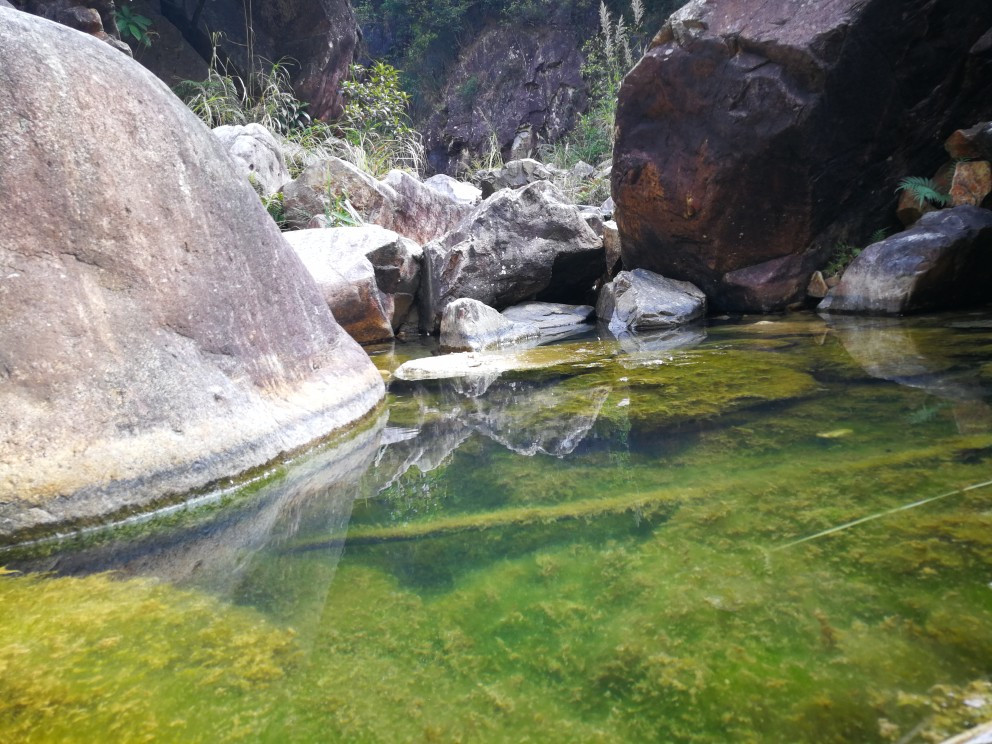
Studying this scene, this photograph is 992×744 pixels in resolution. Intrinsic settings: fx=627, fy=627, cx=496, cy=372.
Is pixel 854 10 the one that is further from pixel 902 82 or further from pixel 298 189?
pixel 298 189

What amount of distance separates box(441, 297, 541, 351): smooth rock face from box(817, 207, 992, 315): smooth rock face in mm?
2421

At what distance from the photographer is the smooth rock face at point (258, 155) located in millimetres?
5918

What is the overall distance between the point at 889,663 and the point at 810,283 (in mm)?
4568

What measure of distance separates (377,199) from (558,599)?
6197 millimetres

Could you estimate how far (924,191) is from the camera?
14.1 ft

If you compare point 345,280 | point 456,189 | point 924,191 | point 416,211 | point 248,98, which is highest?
point 248,98

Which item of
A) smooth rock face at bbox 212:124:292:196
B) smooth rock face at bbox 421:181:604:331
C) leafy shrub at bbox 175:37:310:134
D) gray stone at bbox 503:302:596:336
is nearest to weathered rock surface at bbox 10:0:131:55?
leafy shrub at bbox 175:37:310:134

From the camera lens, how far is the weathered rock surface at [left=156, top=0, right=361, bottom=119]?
31.1ft

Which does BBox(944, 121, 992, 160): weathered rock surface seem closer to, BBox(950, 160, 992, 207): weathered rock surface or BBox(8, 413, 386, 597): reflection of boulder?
BBox(950, 160, 992, 207): weathered rock surface

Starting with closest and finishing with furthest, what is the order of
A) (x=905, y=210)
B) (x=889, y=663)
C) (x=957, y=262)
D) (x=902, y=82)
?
(x=889, y=663), (x=957, y=262), (x=902, y=82), (x=905, y=210)

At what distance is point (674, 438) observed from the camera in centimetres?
186

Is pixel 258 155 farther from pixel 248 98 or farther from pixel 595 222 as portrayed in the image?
pixel 595 222

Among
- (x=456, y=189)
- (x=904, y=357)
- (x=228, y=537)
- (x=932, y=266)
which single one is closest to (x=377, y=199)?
(x=456, y=189)

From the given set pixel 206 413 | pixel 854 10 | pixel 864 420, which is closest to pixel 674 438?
pixel 864 420
